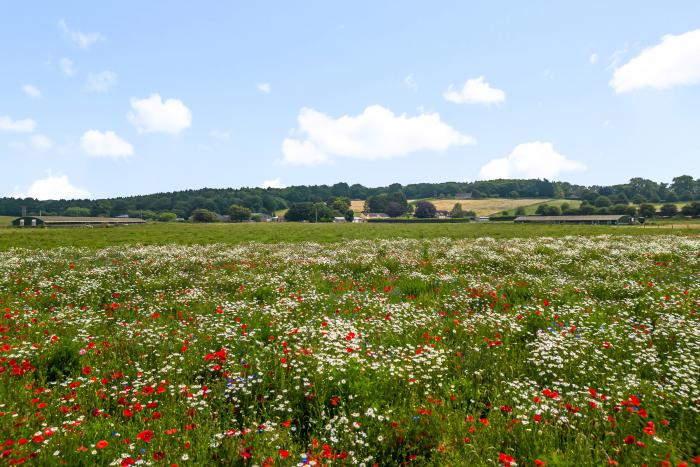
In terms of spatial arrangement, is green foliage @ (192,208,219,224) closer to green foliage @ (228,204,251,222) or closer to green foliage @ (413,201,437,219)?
green foliage @ (228,204,251,222)

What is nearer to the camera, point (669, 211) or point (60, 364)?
point (60, 364)

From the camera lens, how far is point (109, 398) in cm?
489

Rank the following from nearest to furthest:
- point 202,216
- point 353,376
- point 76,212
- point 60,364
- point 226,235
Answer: point 353,376 < point 60,364 < point 226,235 < point 202,216 < point 76,212

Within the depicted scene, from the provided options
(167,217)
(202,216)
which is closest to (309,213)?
(202,216)

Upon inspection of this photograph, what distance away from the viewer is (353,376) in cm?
510

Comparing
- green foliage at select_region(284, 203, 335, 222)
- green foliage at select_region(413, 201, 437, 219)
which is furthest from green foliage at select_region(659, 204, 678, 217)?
green foliage at select_region(284, 203, 335, 222)

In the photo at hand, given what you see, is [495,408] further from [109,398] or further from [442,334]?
[109,398]

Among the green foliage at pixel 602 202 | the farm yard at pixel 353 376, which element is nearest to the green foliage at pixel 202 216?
the farm yard at pixel 353 376

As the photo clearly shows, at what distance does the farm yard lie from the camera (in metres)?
3.81

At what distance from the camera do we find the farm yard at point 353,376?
3.81 metres

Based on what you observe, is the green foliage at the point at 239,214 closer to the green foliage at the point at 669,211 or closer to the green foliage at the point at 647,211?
the green foliage at the point at 647,211

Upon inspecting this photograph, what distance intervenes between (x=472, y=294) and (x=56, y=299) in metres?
11.5

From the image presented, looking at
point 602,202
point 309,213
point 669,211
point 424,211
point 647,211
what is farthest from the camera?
point 424,211

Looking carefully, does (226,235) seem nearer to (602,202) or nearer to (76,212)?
(76,212)
